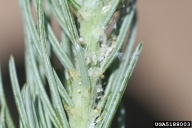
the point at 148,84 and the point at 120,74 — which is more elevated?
the point at 120,74

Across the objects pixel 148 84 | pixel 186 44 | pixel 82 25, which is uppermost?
pixel 82 25

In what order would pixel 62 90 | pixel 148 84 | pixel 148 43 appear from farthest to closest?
pixel 148 43, pixel 148 84, pixel 62 90

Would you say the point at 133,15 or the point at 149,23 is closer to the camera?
the point at 133,15

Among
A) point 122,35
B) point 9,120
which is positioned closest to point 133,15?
point 122,35

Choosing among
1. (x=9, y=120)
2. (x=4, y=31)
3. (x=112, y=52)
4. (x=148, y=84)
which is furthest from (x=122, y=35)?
(x=4, y=31)

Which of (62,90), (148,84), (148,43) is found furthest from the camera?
(148,43)

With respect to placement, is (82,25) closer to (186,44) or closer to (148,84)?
(148,84)
